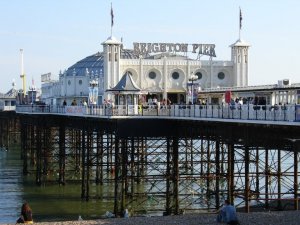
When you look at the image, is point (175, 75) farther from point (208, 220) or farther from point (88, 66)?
point (208, 220)

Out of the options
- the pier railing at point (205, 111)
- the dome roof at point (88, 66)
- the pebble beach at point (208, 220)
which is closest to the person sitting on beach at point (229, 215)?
the pebble beach at point (208, 220)

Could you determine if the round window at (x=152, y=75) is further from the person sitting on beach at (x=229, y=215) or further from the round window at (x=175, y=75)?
the person sitting on beach at (x=229, y=215)

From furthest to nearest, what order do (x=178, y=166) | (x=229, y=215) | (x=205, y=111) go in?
(x=178, y=166) → (x=205, y=111) → (x=229, y=215)

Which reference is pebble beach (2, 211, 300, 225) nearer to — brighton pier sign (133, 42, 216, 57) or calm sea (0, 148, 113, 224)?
calm sea (0, 148, 113, 224)

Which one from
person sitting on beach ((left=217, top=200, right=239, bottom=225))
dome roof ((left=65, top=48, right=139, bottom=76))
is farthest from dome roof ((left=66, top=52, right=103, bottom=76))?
person sitting on beach ((left=217, top=200, right=239, bottom=225))

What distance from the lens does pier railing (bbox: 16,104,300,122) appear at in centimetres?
2831

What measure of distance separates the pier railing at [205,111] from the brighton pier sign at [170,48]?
14.5 meters

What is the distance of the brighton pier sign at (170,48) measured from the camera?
6519 centimetres

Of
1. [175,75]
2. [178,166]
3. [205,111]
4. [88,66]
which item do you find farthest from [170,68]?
[88,66]

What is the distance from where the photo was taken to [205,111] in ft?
116

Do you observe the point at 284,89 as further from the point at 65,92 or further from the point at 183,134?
the point at 65,92

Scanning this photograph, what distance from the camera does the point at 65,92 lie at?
89.3 metres

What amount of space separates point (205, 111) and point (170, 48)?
3112cm

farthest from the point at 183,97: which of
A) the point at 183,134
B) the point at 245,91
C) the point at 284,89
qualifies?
the point at 284,89
